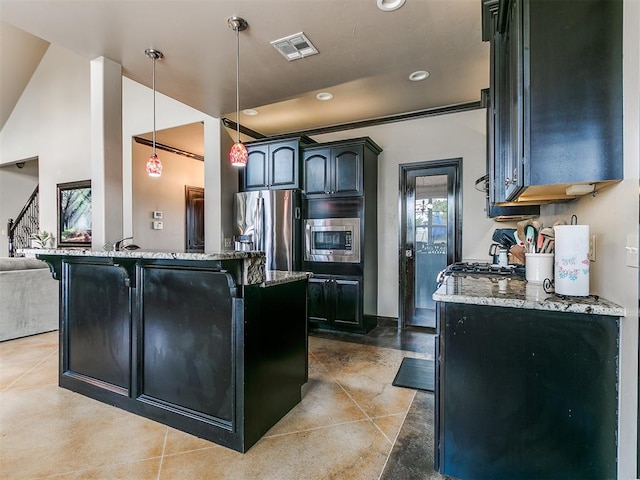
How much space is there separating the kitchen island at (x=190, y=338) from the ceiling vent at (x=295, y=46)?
1.90m

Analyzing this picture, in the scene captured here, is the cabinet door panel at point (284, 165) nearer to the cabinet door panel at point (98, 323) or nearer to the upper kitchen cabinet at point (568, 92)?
the cabinet door panel at point (98, 323)

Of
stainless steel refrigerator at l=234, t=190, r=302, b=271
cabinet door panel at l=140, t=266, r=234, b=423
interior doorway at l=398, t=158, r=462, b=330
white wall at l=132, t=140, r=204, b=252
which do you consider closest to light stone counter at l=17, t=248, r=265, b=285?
cabinet door panel at l=140, t=266, r=234, b=423

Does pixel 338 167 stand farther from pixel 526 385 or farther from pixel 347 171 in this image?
pixel 526 385

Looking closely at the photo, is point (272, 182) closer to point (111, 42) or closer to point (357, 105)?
point (357, 105)

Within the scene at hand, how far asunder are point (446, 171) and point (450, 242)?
921mm

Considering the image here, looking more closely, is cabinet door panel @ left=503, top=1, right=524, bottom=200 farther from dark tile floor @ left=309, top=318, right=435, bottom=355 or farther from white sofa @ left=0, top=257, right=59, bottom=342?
white sofa @ left=0, top=257, right=59, bottom=342

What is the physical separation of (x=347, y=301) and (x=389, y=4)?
3037 millimetres

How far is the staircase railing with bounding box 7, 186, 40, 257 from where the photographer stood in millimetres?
7410

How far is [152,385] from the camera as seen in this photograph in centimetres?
220

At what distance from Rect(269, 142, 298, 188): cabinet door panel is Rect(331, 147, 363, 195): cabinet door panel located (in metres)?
0.51

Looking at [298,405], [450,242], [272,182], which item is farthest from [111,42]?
[450,242]

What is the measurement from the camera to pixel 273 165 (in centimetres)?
445

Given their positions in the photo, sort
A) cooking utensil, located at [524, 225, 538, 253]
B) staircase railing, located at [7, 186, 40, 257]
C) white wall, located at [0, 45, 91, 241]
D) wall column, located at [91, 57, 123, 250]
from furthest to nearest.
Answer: staircase railing, located at [7, 186, 40, 257] → white wall, located at [0, 45, 91, 241] → wall column, located at [91, 57, 123, 250] → cooking utensil, located at [524, 225, 538, 253]

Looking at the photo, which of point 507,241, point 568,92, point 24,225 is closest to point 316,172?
point 507,241
